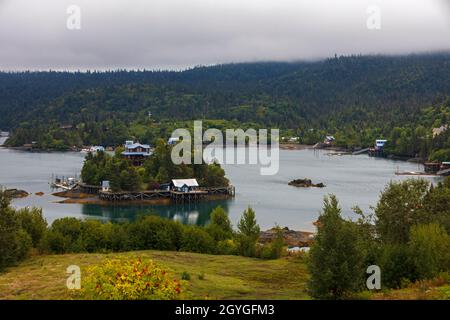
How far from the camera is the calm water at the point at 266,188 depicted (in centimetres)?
6366

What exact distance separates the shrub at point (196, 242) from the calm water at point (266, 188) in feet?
62.9

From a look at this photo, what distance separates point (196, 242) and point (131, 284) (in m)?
20.0

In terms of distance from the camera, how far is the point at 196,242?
121ft

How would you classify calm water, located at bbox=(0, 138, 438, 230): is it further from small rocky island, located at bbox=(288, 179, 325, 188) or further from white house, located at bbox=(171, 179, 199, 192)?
white house, located at bbox=(171, 179, 199, 192)

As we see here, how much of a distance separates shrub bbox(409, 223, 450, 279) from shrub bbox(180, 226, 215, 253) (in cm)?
1328

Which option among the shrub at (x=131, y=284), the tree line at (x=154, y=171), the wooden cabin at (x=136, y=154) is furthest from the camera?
the wooden cabin at (x=136, y=154)

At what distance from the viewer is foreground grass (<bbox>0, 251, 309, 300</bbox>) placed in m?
22.6

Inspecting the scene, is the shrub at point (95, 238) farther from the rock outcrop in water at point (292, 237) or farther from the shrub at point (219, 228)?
the rock outcrop in water at point (292, 237)

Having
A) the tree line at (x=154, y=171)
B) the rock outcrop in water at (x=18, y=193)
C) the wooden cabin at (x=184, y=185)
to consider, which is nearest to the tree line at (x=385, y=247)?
the wooden cabin at (x=184, y=185)

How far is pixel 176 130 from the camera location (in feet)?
538

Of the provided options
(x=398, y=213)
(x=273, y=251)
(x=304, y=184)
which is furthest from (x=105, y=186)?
(x=398, y=213)

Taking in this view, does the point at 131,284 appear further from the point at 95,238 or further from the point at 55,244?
the point at 95,238
